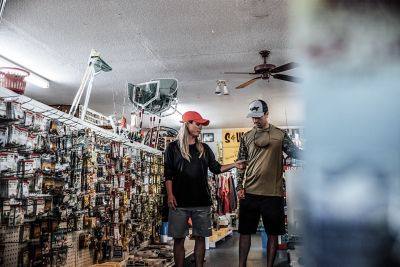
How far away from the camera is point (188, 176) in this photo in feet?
10.5

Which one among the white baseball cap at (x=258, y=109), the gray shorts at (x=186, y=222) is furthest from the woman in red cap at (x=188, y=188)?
the white baseball cap at (x=258, y=109)

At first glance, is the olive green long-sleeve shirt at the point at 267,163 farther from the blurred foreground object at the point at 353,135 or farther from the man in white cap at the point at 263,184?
the blurred foreground object at the point at 353,135

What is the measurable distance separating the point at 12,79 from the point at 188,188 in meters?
1.70

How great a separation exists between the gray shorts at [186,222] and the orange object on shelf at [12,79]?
1652 millimetres

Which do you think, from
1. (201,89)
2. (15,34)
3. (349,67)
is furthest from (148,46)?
(349,67)

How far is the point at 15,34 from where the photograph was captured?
4594mm

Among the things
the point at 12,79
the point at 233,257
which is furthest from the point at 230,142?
the point at 12,79

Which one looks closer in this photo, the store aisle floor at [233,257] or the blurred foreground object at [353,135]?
the blurred foreground object at [353,135]

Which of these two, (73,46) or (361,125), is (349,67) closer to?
(361,125)

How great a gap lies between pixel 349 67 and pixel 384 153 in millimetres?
168

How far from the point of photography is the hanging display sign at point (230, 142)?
427 inches

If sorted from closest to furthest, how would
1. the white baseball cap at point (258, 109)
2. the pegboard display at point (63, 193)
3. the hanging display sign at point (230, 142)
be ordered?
the pegboard display at point (63, 193)
the white baseball cap at point (258, 109)
the hanging display sign at point (230, 142)

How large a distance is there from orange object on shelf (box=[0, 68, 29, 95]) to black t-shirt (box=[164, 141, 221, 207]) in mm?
1408

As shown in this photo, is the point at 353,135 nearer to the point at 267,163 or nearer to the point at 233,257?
the point at 267,163
